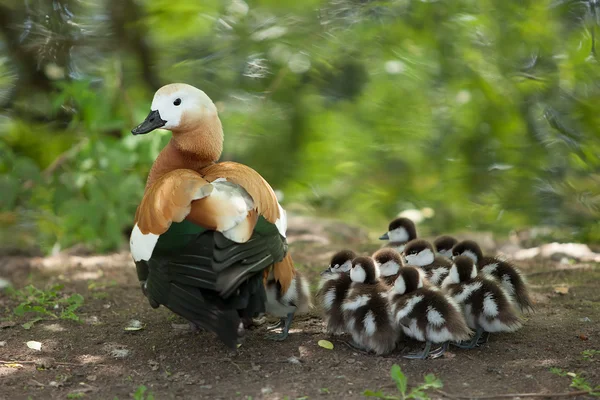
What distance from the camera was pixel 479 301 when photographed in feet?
13.0

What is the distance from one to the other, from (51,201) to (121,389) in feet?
11.7

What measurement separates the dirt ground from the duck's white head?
1.35 meters

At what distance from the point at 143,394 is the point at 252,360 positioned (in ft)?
2.30

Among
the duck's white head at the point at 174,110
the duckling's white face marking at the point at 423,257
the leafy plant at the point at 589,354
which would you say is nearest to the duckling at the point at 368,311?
the duckling's white face marking at the point at 423,257

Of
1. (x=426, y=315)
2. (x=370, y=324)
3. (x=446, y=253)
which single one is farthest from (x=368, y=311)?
(x=446, y=253)

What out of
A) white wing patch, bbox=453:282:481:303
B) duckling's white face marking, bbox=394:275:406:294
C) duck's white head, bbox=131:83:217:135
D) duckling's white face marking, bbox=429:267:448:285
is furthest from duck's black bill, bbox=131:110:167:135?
white wing patch, bbox=453:282:481:303

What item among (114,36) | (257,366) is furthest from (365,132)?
(257,366)

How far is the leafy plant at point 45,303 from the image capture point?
474cm

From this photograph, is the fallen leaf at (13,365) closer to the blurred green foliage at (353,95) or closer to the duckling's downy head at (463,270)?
the duckling's downy head at (463,270)

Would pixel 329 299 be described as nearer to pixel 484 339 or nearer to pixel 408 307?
pixel 408 307

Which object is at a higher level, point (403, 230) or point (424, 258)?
point (424, 258)

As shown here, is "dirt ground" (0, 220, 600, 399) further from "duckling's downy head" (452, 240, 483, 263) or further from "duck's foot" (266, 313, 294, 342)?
"duckling's downy head" (452, 240, 483, 263)

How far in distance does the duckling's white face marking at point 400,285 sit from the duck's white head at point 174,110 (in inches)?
66.9

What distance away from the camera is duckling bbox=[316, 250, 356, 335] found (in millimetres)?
4113
